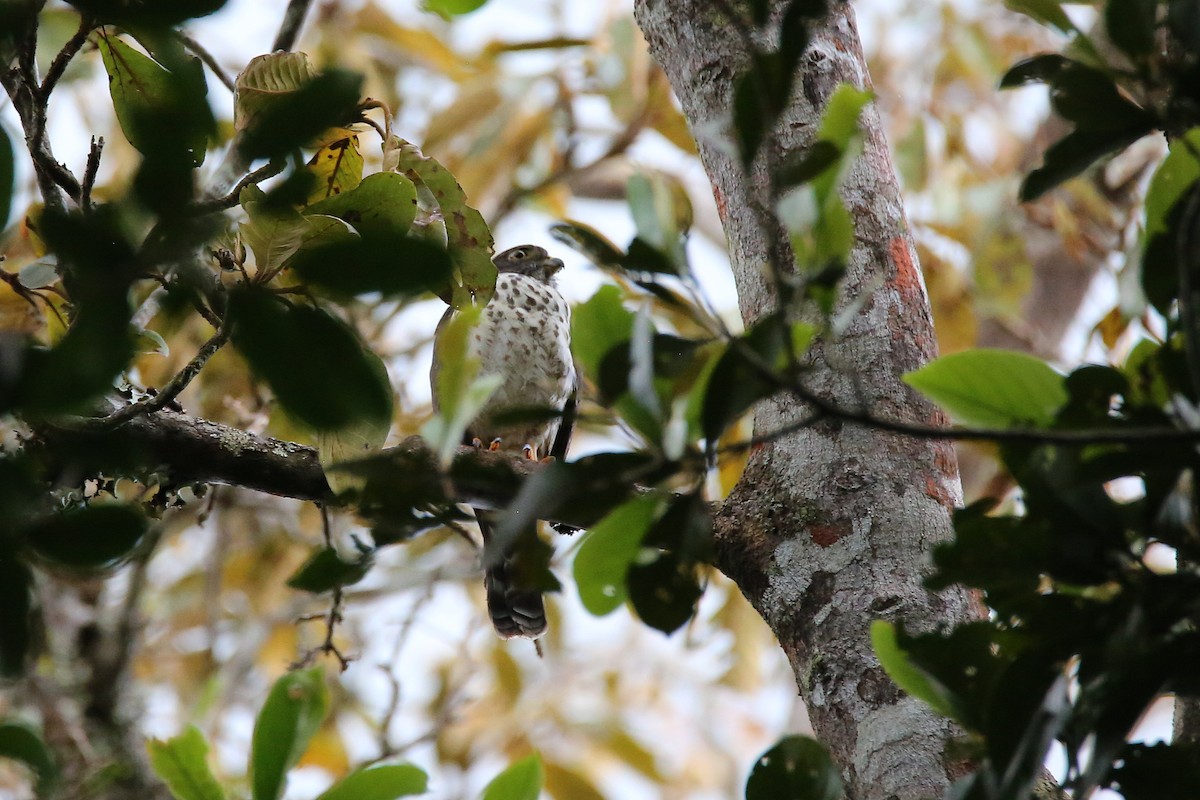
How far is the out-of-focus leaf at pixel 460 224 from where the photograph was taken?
6.26 ft

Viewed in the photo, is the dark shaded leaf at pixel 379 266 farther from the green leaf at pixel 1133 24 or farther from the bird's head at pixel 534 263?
the bird's head at pixel 534 263

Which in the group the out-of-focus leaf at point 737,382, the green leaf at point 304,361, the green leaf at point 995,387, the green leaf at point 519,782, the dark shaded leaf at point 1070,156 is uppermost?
the dark shaded leaf at point 1070,156

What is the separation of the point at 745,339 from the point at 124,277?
513 mm

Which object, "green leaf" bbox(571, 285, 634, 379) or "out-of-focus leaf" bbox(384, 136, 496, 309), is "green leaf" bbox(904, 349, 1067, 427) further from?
"out-of-focus leaf" bbox(384, 136, 496, 309)

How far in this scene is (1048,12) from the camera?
131cm

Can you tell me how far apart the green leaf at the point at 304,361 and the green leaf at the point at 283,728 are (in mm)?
1214

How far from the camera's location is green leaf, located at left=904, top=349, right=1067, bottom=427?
1163 mm

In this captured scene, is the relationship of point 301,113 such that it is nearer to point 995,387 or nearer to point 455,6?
point 995,387

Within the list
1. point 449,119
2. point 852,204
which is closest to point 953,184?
point 449,119

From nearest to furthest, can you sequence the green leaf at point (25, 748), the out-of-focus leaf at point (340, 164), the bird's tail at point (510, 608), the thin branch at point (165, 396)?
1. the green leaf at point (25, 748)
2. the thin branch at point (165, 396)
3. the out-of-focus leaf at point (340, 164)
4. the bird's tail at point (510, 608)

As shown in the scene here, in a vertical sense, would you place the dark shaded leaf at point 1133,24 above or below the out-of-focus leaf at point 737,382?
above

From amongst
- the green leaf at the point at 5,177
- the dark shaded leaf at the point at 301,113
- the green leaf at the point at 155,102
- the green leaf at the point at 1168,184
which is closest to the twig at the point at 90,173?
the green leaf at the point at 155,102

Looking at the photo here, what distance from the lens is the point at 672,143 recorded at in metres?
4.89

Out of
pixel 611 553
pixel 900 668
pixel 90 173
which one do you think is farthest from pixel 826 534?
pixel 90 173
